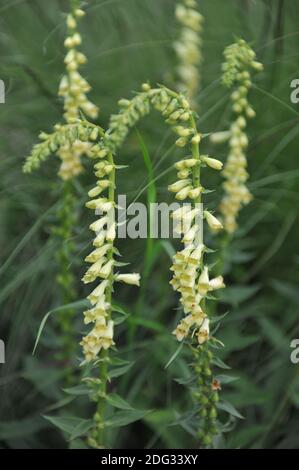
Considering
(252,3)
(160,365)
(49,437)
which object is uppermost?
(252,3)

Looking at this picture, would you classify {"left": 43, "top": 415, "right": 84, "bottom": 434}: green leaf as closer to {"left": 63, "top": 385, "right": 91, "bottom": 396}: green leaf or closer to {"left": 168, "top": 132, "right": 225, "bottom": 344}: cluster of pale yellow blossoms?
{"left": 63, "top": 385, "right": 91, "bottom": 396}: green leaf

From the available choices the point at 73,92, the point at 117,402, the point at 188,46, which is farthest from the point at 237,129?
the point at 117,402

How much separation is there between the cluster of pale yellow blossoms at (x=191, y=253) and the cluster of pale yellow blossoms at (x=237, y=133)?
35 cm

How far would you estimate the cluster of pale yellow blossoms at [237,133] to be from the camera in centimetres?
227

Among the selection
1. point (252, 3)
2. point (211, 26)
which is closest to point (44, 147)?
point (252, 3)

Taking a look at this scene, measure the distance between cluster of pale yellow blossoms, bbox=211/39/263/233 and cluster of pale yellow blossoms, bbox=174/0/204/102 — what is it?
563 mm

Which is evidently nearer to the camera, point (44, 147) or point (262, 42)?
point (44, 147)

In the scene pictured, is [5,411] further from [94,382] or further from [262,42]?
[262,42]

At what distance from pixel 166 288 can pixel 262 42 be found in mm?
1210

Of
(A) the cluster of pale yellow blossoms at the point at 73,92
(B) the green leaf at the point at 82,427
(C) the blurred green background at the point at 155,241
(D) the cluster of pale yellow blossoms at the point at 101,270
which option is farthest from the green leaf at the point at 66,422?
(A) the cluster of pale yellow blossoms at the point at 73,92

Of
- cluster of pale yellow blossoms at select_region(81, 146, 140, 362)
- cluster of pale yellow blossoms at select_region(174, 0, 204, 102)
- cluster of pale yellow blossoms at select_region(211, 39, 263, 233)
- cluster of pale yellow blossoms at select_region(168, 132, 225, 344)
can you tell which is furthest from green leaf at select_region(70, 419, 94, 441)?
cluster of pale yellow blossoms at select_region(174, 0, 204, 102)

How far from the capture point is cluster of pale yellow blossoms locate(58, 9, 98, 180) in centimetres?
250
